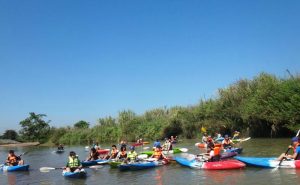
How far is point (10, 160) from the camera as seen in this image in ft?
80.4

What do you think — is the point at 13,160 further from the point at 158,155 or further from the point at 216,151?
the point at 216,151

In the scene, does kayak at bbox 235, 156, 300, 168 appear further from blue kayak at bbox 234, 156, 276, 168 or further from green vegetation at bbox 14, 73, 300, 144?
green vegetation at bbox 14, 73, 300, 144

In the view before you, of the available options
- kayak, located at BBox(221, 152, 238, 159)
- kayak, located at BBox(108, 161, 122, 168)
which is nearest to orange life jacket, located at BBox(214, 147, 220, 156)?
kayak, located at BBox(221, 152, 238, 159)

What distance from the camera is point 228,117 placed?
4453 centimetres

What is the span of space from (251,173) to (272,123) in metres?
24.1

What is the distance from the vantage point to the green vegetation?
36.0m

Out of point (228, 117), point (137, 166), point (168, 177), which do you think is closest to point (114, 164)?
point (137, 166)

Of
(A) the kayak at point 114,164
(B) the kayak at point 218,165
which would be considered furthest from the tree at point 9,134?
(B) the kayak at point 218,165

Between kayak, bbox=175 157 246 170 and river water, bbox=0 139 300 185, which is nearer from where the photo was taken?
river water, bbox=0 139 300 185

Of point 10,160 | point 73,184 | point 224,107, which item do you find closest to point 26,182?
point 73,184

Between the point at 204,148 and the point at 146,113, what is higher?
the point at 146,113

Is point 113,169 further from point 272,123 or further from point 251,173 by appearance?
point 272,123

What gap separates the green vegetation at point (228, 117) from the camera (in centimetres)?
3597

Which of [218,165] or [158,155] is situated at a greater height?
[158,155]
